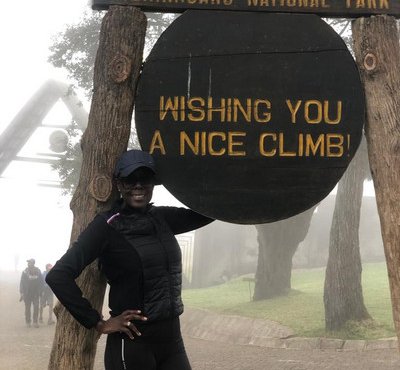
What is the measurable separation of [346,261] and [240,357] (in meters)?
3.28

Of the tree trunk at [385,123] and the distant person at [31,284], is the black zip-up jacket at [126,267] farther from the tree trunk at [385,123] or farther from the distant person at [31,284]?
the distant person at [31,284]

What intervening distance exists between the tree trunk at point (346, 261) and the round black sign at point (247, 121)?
9848 mm

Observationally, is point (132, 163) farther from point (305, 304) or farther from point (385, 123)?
point (305, 304)

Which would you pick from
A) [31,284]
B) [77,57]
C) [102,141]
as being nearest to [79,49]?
[77,57]

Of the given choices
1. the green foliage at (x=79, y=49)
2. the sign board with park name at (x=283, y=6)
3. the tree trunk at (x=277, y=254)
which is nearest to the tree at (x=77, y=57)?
the green foliage at (x=79, y=49)

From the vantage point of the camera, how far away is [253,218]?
325 cm

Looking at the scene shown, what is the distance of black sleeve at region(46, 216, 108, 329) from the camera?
9.02 feet

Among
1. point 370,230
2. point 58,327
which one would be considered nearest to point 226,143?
point 58,327

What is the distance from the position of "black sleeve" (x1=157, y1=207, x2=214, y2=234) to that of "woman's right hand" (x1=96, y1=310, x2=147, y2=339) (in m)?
0.55

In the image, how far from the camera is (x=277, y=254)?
658 inches

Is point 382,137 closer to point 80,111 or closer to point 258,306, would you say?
point 258,306

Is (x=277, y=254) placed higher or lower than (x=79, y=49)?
lower

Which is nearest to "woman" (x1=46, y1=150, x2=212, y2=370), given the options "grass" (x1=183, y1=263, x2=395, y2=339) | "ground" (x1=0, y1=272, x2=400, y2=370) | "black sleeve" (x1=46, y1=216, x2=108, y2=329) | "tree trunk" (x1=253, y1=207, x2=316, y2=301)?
"black sleeve" (x1=46, y1=216, x2=108, y2=329)

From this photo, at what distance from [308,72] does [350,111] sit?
299mm
